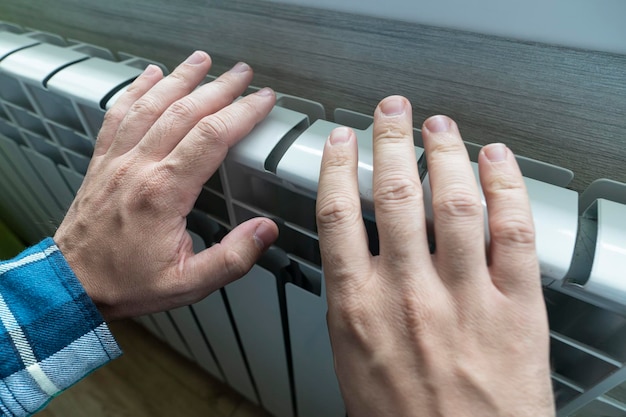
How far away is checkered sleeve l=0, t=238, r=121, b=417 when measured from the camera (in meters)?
0.35

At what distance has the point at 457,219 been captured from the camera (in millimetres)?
260

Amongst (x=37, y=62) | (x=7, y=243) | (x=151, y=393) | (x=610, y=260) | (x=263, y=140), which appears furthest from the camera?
(x=7, y=243)

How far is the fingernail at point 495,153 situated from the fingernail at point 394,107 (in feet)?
0.23

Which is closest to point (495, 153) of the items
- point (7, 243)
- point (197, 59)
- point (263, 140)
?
point (263, 140)

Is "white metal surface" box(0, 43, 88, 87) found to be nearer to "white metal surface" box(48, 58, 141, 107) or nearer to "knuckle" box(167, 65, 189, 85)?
"white metal surface" box(48, 58, 141, 107)

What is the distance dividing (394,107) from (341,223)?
103 millimetres

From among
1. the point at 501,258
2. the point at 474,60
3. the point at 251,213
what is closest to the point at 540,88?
the point at 474,60

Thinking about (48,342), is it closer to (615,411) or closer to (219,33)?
(219,33)

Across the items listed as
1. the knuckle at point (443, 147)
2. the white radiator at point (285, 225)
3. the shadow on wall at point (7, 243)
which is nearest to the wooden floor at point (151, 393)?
the white radiator at point (285, 225)

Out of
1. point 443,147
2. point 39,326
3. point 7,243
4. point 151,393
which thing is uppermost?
point 443,147

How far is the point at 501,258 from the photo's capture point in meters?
0.26

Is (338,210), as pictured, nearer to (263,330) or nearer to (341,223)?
(341,223)

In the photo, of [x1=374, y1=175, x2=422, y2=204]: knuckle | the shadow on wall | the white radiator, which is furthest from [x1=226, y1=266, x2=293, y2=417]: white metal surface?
the shadow on wall

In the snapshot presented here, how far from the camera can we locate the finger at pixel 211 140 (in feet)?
1.11
